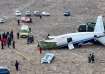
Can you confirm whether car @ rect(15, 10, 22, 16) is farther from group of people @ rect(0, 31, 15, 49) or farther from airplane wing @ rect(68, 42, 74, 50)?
airplane wing @ rect(68, 42, 74, 50)

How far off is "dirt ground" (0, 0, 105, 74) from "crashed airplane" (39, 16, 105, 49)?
0.91 meters

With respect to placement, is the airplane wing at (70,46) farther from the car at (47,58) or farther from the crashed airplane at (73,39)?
the car at (47,58)

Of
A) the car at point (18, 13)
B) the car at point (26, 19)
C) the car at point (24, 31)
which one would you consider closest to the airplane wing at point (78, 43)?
the car at point (24, 31)

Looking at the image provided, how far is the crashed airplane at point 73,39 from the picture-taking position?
8069 centimetres

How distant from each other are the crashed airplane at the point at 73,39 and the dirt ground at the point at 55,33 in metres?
0.91

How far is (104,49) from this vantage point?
81250 millimetres

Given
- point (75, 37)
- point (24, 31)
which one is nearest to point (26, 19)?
point (24, 31)

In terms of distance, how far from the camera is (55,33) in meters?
90.2

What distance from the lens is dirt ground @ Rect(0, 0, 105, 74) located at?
239 feet

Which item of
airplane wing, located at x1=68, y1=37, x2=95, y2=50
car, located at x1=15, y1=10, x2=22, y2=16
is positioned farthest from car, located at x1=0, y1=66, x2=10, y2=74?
car, located at x1=15, y1=10, x2=22, y2=16

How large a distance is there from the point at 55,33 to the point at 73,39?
8851 millimetres

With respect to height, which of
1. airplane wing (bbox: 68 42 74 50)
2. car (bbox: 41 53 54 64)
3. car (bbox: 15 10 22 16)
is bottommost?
car (bbox: 41 53 54 64)

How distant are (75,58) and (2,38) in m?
12.0

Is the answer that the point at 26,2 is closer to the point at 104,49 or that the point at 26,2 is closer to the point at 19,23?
the point at 19,23
